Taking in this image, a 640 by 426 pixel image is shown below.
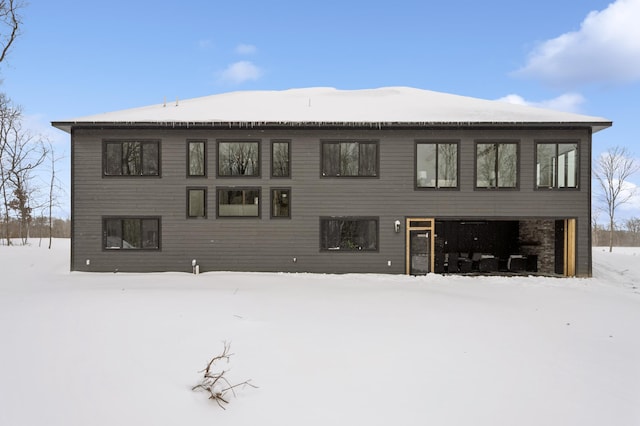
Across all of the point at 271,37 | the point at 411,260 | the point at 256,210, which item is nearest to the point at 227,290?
the point at 256,210

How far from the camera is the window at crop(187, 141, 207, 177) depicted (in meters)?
12.6

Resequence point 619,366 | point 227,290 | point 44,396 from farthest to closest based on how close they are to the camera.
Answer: point 227,290, point 619,366, point 44,396

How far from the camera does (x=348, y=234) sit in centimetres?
1253

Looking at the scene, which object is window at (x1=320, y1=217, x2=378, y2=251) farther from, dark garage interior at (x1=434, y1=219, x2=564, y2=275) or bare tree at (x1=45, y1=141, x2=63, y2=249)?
bare tree at (x1=45, y1=141, x2=63, y2=249)

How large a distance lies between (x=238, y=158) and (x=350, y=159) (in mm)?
4139

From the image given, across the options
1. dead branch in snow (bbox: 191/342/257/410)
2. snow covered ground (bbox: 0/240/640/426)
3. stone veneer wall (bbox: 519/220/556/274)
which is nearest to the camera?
snow covered ground (bbox: 0/240/640/426)

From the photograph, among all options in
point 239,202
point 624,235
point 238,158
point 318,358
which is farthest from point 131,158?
point 624,235

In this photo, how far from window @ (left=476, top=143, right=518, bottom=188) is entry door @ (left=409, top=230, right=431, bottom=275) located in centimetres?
268

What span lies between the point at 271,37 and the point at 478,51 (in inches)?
555

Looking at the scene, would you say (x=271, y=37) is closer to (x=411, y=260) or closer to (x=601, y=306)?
(x=411, y=260)

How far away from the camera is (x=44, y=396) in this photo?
163 inches

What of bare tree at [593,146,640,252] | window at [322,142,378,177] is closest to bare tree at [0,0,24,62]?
window at [322,142,378,177]

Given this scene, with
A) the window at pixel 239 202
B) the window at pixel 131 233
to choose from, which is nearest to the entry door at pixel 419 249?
the window at pixel 239 202

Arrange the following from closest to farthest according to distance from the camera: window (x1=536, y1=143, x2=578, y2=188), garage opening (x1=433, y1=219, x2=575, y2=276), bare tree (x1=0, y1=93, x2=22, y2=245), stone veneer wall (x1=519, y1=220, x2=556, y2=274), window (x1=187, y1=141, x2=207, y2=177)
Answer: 1. window (x1=536, y1=143, x2=578, y2=188)
2. window (x1=187, y1=141, x2=207, y2=177)
3. garage opening (x1=433, y1=219, x2=575, y2=276)
4. stone veneer wall (x1=519, y1=220, x2=556, y2=274)
5. bare tree (x1=0, y1=93, x2=22, y2=245)
